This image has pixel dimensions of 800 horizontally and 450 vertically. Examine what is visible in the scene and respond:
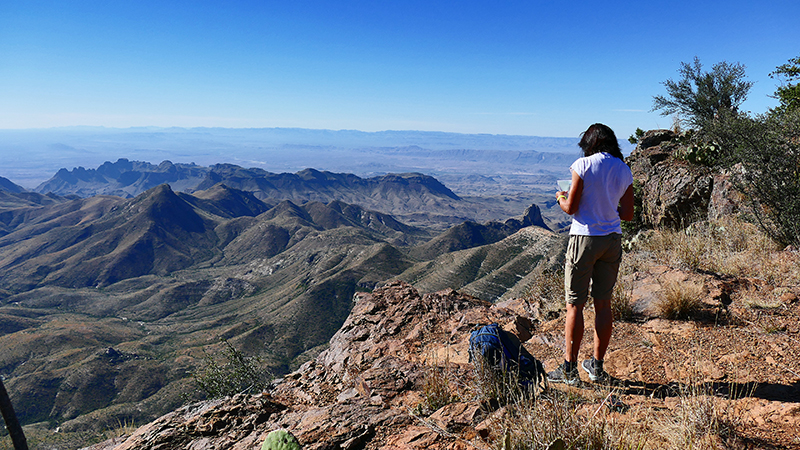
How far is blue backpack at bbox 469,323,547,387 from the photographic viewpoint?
333 cm

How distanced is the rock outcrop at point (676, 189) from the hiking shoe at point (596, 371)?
19.5 ft

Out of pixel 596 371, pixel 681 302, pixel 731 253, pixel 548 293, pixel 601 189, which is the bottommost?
pixel 548 293

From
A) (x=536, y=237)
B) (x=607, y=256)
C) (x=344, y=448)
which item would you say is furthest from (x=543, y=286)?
(x=536, y=237)

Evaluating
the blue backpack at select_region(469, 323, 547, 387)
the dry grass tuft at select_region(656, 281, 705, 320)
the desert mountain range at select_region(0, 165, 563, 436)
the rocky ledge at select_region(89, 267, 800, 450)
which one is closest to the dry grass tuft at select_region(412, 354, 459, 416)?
the rocky ledge at select_region(89, 267, 800, 450)

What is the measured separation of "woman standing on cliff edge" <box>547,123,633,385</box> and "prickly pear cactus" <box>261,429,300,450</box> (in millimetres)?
2473

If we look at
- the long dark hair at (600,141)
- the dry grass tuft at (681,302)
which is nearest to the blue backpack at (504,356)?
the long dark hair at (600,141)

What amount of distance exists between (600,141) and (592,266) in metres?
1.28

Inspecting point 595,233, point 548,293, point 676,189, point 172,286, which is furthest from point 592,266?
point 172,286

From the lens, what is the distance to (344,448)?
3.00m

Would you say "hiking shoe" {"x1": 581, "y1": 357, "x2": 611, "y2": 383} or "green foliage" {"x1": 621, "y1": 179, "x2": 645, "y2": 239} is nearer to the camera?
"hiking shoe" {"x1": 581, "y1": 357, "x2": 611, "y2": 383}

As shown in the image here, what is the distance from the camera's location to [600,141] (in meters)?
3.82

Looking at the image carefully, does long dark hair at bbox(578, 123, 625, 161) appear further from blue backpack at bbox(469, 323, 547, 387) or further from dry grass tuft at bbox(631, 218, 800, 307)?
dry grass tuft at bbox(631, 218, 800, 307)

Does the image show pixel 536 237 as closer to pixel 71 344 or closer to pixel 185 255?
pixel 71 344

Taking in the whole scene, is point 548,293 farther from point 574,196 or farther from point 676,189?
point 676,189
